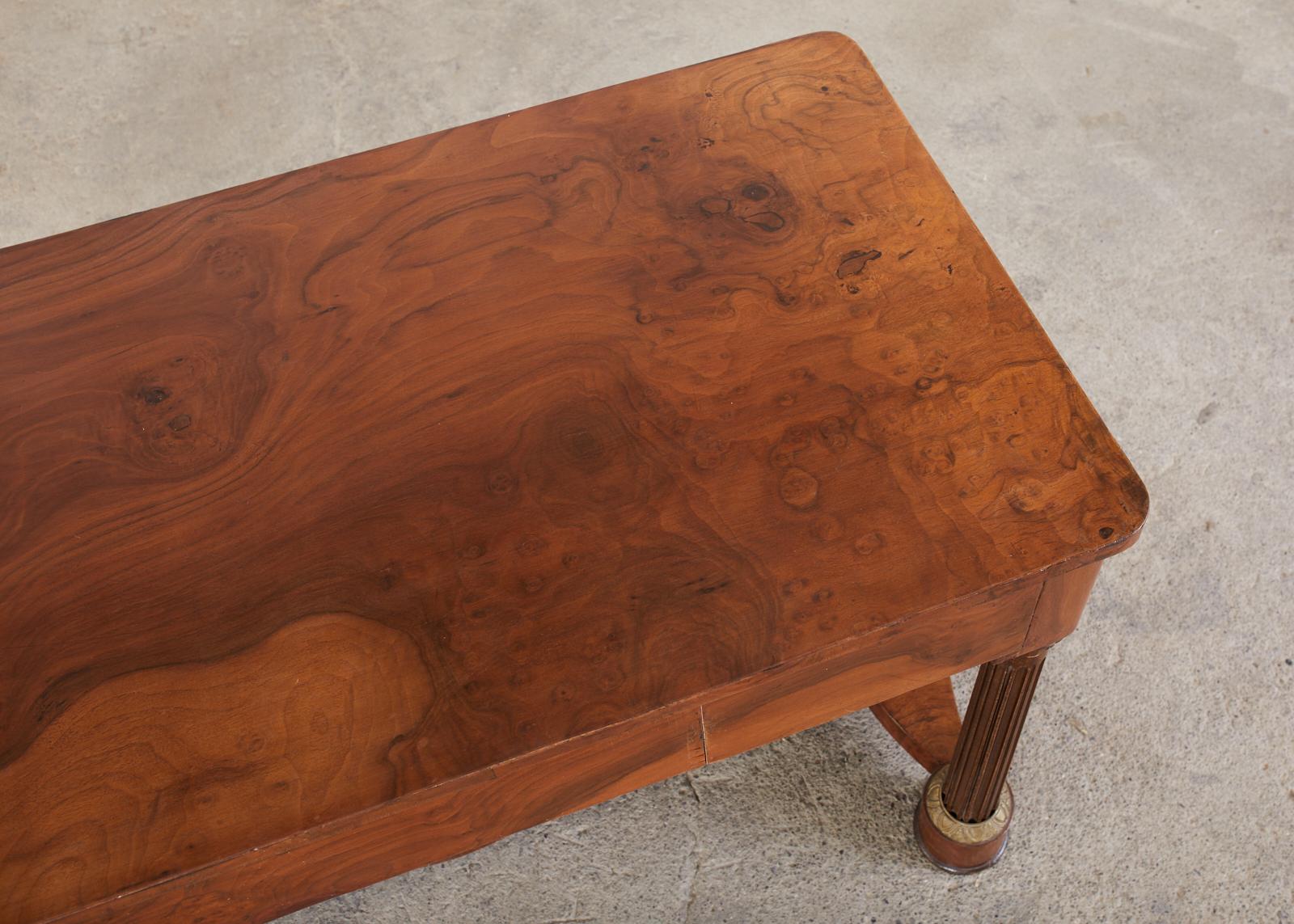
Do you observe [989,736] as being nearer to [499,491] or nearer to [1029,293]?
[499,491]

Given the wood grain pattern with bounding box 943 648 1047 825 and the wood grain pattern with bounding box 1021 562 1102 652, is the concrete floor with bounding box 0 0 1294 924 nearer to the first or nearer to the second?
the wood grain pattern with bounding box 943 648 1047 825

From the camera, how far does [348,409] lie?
42.3 inches

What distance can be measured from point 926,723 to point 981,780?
0.12 m

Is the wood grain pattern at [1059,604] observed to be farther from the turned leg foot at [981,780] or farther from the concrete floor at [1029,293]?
the concrete floor at [1029,293]

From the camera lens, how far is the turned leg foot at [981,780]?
115 centimetres

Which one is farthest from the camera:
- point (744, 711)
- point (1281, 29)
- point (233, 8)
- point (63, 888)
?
point (233, 8)

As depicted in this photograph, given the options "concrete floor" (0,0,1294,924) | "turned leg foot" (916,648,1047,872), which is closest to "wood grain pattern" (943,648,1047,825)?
"turned leg foot" (916,648,1047,872)

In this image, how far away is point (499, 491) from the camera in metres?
1.01

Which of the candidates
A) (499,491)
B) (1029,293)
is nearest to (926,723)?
(499,491)

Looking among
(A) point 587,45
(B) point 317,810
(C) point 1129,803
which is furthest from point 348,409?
(A) point 587,45

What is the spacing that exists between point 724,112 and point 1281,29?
141 centimetres

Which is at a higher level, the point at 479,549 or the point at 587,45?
the point at 479,549

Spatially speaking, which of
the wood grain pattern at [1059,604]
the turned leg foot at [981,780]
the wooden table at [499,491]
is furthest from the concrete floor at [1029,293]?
the wood grain pattern at [1059,604]

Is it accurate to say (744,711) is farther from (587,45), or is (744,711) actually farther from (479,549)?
(587,45)
